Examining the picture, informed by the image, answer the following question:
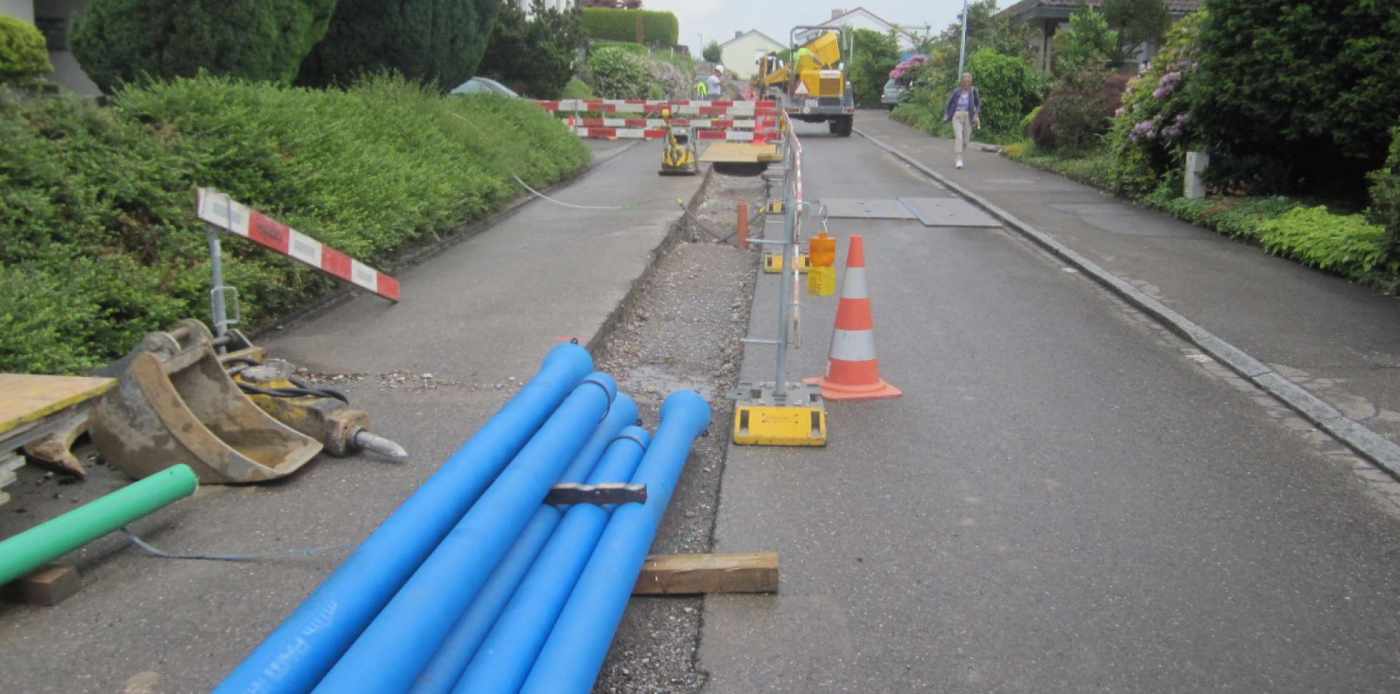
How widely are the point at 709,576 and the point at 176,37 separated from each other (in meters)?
10.6

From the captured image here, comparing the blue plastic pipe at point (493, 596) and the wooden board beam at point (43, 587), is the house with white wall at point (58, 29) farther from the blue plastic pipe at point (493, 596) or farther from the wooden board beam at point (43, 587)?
the blue plastic pipe at point (493, 596)

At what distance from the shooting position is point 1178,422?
6.27 metres

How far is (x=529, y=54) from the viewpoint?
28281 mm

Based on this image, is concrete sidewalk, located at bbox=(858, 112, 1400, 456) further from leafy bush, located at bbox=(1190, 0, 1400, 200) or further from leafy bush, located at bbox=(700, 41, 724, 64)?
leafy bush, located at bbox=(700, 41, 724, 64)

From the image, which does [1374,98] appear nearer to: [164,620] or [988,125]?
[164,620]

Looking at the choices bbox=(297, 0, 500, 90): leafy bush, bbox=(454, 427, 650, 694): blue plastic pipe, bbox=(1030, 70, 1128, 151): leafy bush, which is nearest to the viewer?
bbox=(454, 427, 650, 694): blue plastic pipe

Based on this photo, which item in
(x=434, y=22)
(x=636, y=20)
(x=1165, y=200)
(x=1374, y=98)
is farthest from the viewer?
(x=636, y=20)

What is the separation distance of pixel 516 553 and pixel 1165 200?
13.5 metres

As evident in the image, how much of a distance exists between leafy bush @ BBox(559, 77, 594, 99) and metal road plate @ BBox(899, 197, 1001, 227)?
1678 centimetres

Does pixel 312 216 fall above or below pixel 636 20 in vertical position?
below

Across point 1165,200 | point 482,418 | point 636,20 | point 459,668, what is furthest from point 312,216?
point 636,20

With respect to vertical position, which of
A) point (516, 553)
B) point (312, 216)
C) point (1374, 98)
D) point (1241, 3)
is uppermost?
point (1241, 3)

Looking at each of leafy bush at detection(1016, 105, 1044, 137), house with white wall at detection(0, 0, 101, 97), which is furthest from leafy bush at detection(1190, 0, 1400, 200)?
house with white wall at detection(0, 0, 101, 97)

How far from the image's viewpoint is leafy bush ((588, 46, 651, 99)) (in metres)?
39.1
